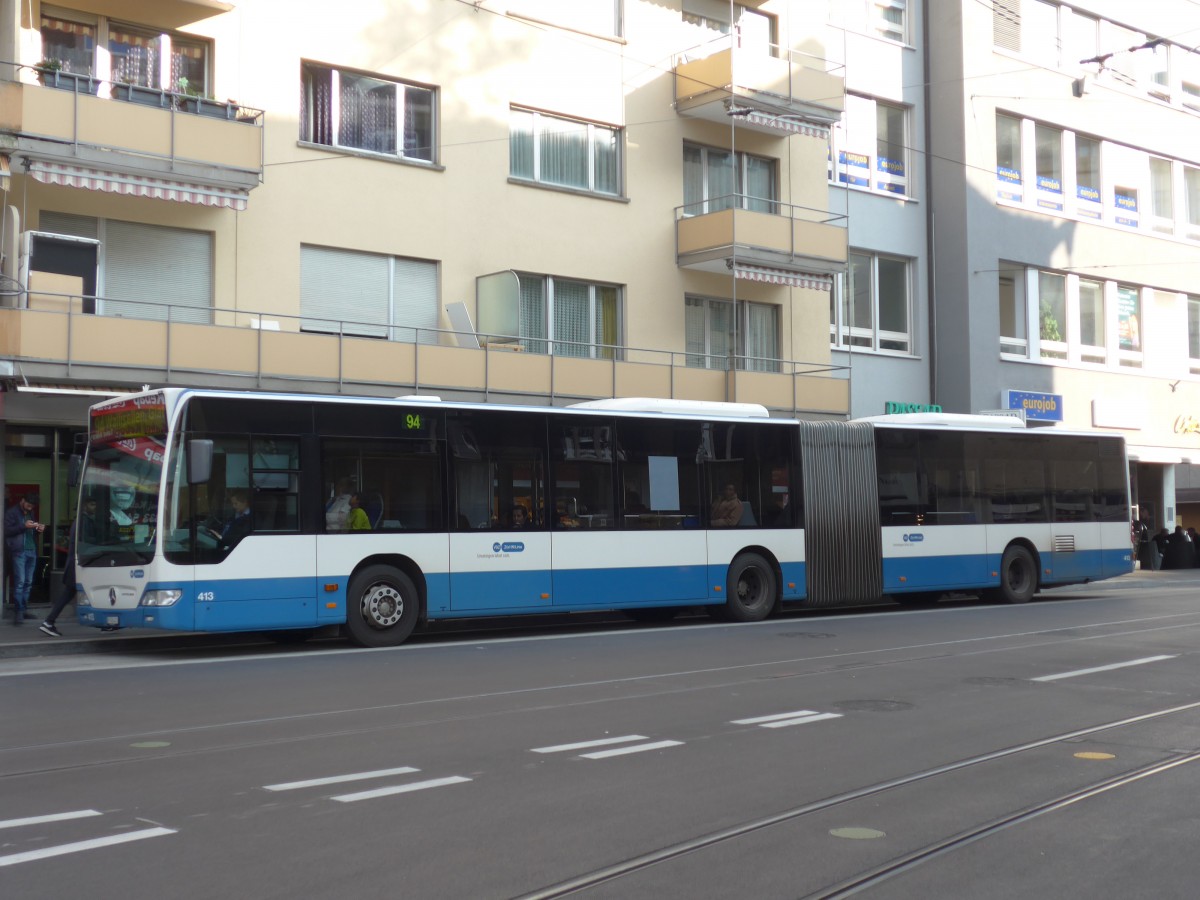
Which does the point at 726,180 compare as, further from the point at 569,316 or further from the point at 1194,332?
the point at 1194,332

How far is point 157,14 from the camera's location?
20.5m

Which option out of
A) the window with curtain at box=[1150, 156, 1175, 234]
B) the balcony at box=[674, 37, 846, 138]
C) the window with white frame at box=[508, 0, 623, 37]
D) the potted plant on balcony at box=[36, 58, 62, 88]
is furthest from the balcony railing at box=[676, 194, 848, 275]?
the window with curtain at box=[1150, 156, 1175, 234]

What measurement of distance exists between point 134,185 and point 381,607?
25.6 ft

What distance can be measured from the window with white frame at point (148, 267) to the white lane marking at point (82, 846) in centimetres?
1450

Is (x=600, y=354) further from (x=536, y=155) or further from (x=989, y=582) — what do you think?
(x=989, y=582)

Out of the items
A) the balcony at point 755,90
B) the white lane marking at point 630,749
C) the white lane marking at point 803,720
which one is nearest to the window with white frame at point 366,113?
the balcony at point 755,90

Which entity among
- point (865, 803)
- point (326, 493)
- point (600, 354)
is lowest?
point (865, 803)

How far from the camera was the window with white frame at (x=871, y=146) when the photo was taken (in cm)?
3198

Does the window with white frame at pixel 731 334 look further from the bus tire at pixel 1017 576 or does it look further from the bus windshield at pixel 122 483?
the bus windshield at pixel 122 483

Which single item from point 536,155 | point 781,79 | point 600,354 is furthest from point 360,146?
point 781,79

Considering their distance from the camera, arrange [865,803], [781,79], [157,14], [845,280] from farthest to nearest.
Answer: [845,280], [781,79], [157,14], [865,803]

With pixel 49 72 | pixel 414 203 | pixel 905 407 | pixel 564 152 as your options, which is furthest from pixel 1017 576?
pixel 49 72

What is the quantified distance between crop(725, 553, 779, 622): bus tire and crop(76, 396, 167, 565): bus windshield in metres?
8.37

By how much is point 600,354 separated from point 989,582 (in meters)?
8.39
